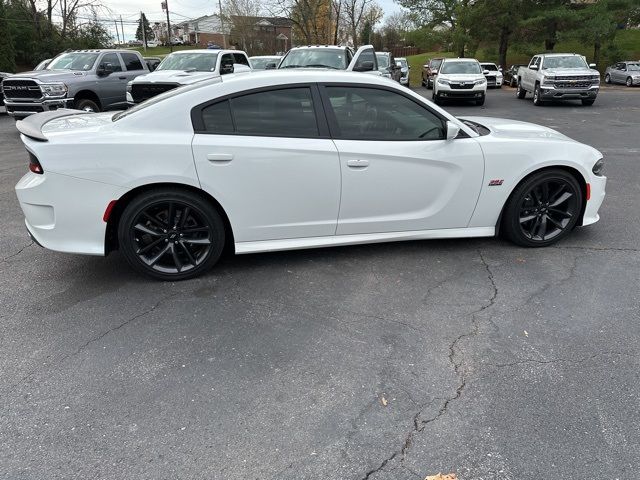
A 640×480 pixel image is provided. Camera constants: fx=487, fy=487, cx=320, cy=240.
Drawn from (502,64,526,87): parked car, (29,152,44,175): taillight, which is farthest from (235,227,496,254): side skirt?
(502,64,526,87): parked car

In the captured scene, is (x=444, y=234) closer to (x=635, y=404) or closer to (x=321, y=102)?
(x=321, y=102)

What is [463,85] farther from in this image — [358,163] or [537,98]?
[358,163]

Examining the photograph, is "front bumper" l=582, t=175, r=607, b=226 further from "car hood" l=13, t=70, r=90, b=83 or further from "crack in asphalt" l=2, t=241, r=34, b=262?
"car hood" l=13, t=70, r=90, b=83

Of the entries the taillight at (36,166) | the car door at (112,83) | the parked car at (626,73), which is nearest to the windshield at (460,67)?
the car door at (112,83)

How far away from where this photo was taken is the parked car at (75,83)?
1201cm

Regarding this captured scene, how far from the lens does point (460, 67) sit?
2048 centimetres

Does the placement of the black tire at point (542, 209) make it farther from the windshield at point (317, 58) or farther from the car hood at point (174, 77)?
the windshield at point (317, 58)

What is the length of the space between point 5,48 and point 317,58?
2417 centimetres

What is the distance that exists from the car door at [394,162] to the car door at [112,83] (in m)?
10.8

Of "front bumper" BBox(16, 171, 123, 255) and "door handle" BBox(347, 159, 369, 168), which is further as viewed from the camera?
"door handle" BBox(347, 159, 369, 168)

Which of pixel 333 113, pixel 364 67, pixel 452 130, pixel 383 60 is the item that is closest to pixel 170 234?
pixel 333 113

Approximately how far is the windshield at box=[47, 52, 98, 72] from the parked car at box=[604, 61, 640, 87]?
29.9 metres

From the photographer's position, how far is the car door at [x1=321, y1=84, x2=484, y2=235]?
13.2ft

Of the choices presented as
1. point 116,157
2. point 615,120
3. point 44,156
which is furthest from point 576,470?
point 615,120
